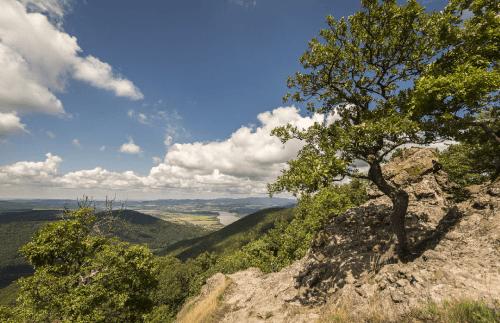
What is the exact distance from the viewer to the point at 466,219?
16750mm

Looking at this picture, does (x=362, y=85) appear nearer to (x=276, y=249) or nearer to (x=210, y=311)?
(x=210, y=311)

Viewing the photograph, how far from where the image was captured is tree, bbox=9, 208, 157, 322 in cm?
2216

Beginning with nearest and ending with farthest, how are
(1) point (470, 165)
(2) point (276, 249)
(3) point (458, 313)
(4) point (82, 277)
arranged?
(3) point (458, 313) → (4) point (82, 277) → (1) point (470, 165) → (2) point (276, 249)

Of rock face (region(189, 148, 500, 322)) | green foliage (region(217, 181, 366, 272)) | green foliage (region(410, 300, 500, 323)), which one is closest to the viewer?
green foliage (region(410, 300, 500, 323))

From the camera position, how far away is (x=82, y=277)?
82.3 feet

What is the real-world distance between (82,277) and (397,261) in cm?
2651

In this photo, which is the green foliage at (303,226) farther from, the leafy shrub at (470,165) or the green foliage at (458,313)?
the leafy shrub at (470,165)

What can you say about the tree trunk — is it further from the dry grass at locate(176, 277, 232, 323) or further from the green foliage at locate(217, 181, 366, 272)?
the dry grass at locate(176, 277, 232, 323)

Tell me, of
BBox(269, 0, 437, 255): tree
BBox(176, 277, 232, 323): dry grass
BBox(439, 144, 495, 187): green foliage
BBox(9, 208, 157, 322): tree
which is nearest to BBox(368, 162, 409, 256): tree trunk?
BBox(269, 0, 437, 255): tree

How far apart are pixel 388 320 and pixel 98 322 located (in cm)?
2316

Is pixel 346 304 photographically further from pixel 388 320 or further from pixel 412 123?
pixel 412 123

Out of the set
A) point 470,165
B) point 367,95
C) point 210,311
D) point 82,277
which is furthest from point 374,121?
point 82,277

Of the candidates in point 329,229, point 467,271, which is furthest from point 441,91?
point 329,229

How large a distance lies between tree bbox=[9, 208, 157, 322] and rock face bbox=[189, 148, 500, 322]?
393 inches
